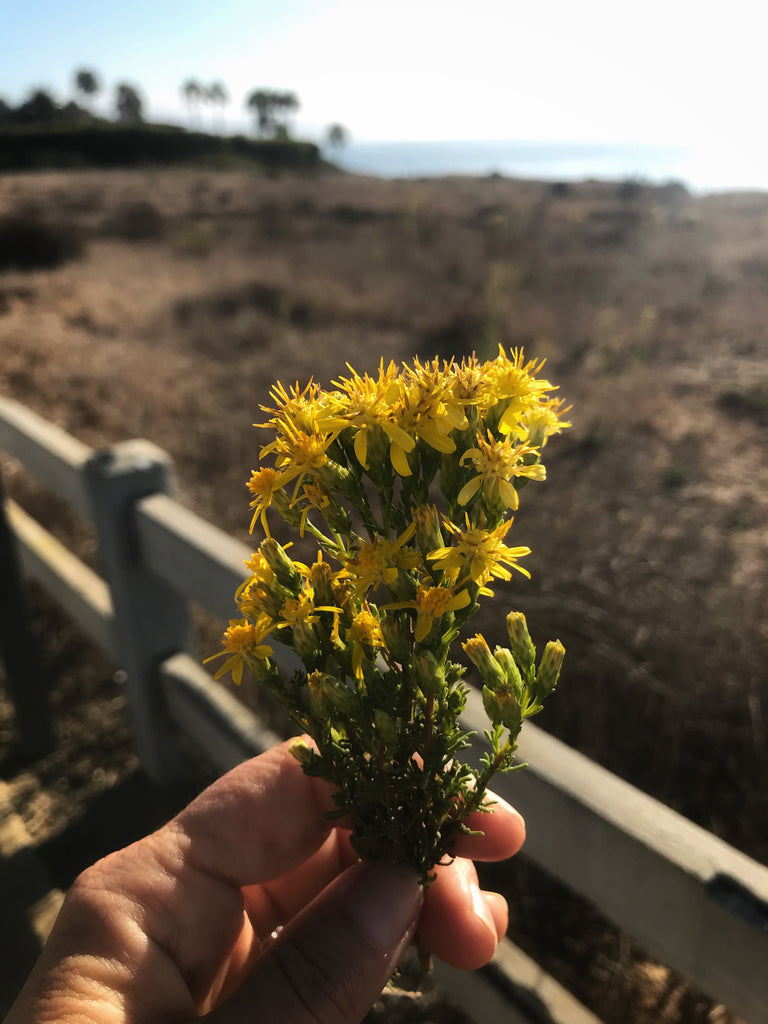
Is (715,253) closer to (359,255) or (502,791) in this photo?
(359,255)

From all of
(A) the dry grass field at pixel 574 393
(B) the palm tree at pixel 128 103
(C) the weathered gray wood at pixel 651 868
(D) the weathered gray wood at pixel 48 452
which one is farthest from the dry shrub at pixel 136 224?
(B) the palm tree at pixel 128 103

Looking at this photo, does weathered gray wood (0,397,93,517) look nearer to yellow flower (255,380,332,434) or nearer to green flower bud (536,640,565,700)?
yellow flower (255,380,332,434)

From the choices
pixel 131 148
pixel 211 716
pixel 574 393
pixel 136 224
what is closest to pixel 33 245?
pixel 136 224

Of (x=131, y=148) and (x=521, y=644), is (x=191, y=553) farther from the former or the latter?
(x=131, y=148)

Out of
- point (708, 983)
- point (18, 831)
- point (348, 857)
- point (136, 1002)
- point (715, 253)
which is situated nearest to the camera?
point (136, 1002)

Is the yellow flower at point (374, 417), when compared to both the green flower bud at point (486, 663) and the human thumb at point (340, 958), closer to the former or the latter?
the green flower bud at point (486, 663)

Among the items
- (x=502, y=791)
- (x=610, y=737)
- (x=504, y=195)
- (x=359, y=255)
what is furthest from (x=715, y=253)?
(x=504, y=195)
